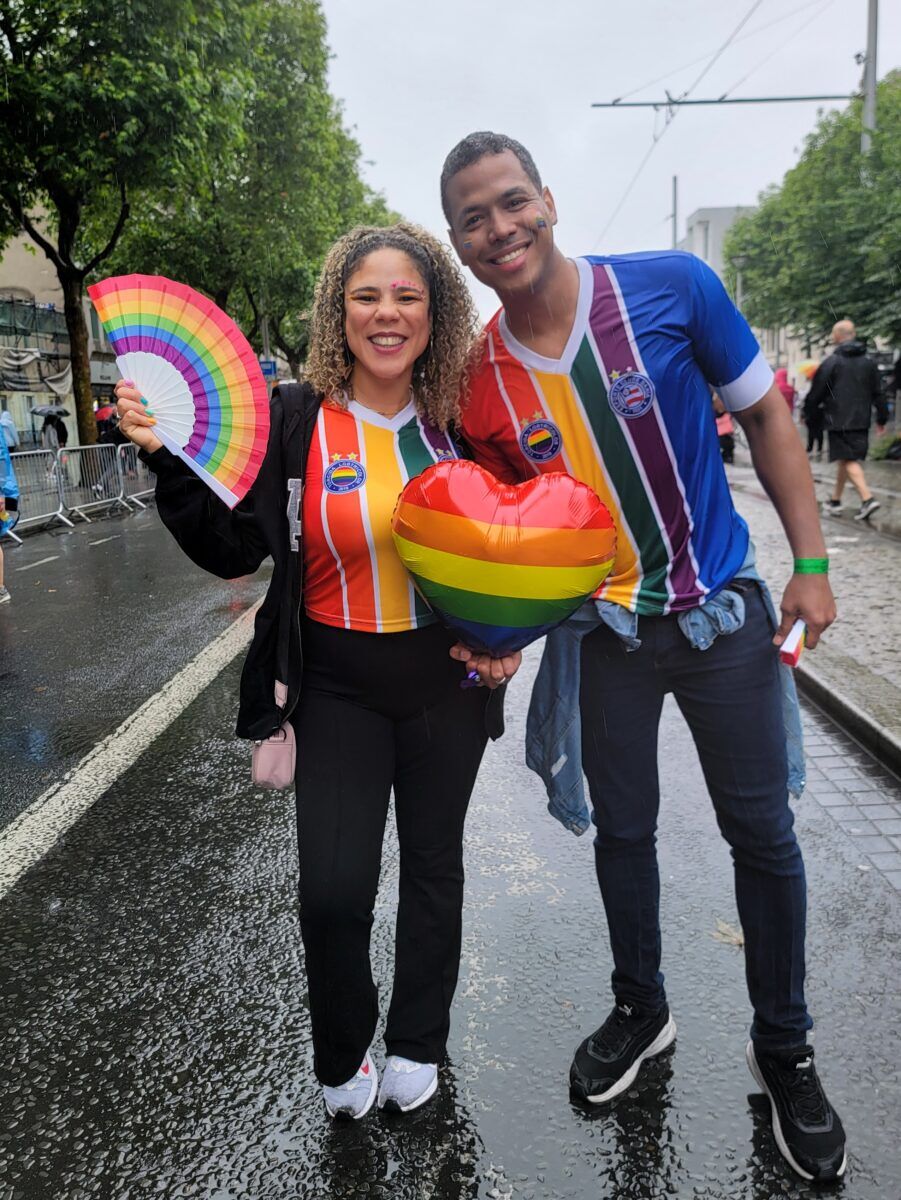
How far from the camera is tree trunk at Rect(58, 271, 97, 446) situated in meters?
19.0

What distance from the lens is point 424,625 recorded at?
2.20 metres

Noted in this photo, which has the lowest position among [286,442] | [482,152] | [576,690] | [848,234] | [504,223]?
[576,690]

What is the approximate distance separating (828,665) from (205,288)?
27.1 meters

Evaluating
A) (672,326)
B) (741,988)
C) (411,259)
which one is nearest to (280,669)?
(411,259)

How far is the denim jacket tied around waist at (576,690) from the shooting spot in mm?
2150

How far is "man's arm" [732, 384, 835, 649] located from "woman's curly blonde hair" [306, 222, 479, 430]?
2.09ft

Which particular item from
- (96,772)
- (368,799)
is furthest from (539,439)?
(96,772)

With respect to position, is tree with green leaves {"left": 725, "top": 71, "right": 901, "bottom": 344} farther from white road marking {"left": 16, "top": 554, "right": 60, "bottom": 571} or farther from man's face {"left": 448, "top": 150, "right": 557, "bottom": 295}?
man's face {"left": 448, "top": 150, "right": 557, "bottom": 295}

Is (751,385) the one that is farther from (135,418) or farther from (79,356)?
(79,356)

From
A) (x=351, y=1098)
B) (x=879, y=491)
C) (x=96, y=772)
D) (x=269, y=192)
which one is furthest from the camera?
(x=269, y=192)

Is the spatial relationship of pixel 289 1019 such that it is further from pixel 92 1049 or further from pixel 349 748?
pixel 349 748

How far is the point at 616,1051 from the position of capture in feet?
7.73

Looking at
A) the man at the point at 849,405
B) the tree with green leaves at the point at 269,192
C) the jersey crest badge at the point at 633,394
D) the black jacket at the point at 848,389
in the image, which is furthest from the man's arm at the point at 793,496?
the tree with green leaves at the point at 269,192

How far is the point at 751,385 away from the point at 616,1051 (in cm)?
156
